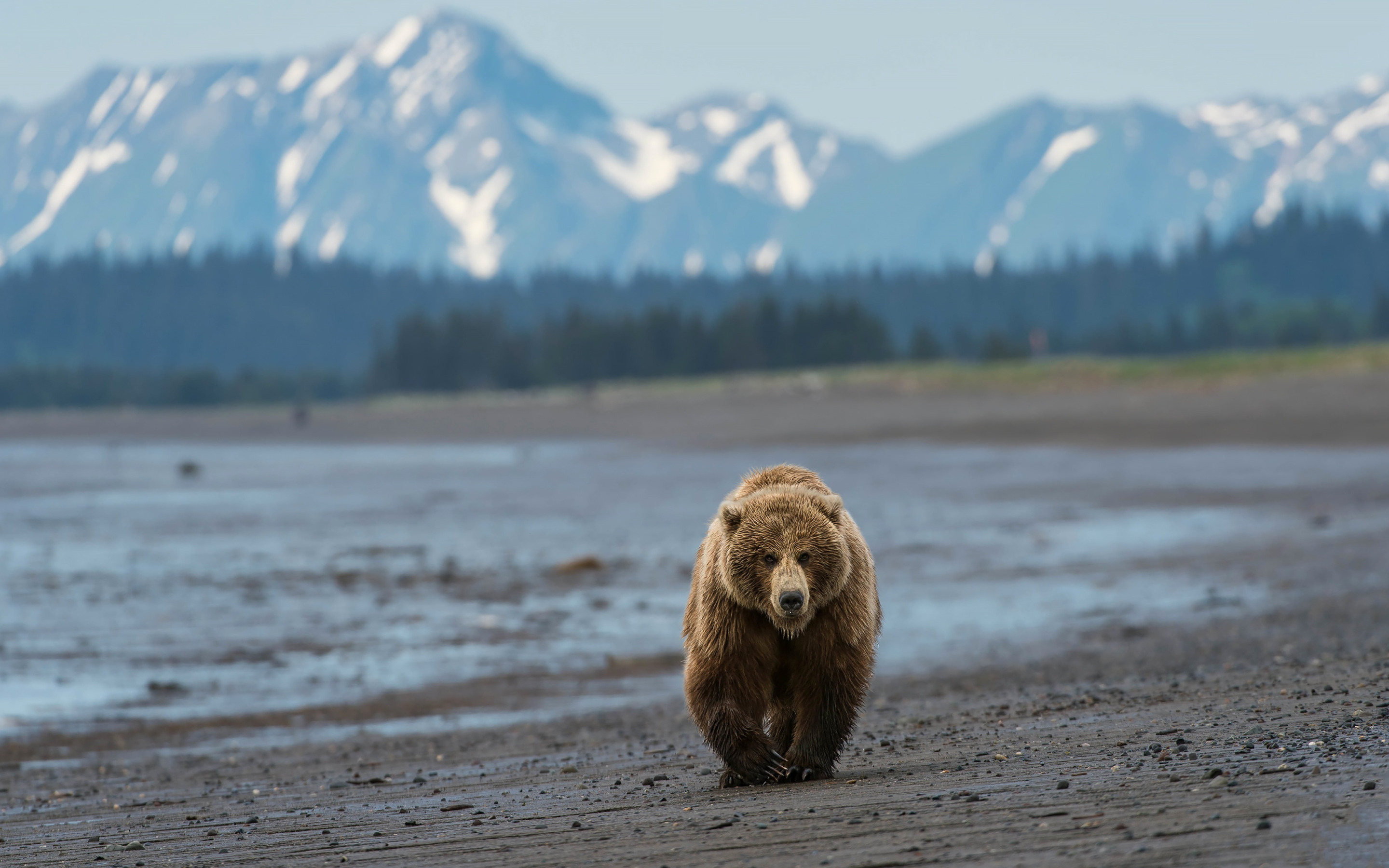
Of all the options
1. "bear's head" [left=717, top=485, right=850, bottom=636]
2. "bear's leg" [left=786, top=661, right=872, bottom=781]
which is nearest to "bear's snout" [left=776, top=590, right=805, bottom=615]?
"bear's head" [left=717, top=485, right=850, bottom=636]

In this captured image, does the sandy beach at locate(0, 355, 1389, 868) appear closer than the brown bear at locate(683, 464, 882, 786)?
Yes

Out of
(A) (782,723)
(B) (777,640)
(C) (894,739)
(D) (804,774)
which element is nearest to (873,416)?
(C) (894,739)

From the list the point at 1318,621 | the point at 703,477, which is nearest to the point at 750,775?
the point at 1318,621

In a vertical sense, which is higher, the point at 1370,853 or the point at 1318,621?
the point at 1370,853

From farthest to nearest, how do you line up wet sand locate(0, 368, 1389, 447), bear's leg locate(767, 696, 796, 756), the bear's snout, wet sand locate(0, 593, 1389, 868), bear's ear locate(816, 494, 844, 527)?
wet sand locate(0, 368, 1389, 447) → bear's leg locate(767, 696, 796, 756) → bear's ear locate(816, 494, 844, 527) → the bear's snout → wet sand locate(0, 593, 1389, 868)

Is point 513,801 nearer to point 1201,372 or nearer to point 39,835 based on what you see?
point 39,835

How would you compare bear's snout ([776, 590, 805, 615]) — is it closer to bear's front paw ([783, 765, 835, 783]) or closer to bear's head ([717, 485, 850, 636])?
bear's head ([717, 485, 850, 636])

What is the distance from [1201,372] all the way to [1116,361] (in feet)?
35.4

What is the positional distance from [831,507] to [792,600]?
83cm

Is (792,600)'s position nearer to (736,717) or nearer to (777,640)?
(777,640)

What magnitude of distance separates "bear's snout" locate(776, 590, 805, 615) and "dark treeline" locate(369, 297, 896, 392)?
12882cm

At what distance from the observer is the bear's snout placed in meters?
6.76

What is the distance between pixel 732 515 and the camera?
7328 millimetres

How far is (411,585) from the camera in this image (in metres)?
21.1
